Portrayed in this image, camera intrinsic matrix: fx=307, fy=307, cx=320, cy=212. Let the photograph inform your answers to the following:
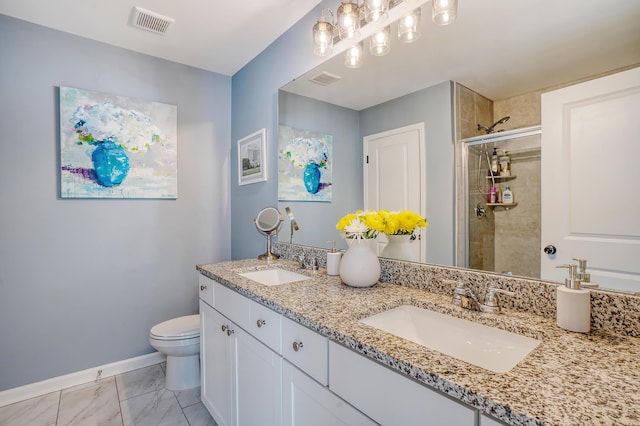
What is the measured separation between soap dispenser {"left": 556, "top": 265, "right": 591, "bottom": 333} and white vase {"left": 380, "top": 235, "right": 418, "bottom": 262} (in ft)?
1.81

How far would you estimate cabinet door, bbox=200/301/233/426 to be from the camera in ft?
4.87

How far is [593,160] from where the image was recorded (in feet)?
2.84

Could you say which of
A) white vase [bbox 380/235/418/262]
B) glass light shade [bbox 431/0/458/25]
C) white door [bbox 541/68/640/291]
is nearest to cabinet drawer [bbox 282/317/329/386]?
white vase [bbox 380/235/418/262]

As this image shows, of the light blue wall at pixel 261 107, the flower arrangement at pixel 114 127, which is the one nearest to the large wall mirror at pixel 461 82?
the light blue wall at pixel 261 107

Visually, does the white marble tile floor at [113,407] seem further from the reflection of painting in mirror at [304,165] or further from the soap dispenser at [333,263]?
the reflection of painting in mirror at [304,165]

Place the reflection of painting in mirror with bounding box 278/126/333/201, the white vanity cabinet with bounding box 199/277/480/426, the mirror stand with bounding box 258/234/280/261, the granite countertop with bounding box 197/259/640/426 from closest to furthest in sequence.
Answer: the granite countertop with bounding box 197/259/640/426 → the white vanity cabinet with bounding box 199/277/480/426 → the reflection of painting in mirror with bounding box 278/126/333/201 → the mirror stand with bounding box 258/234/280/261

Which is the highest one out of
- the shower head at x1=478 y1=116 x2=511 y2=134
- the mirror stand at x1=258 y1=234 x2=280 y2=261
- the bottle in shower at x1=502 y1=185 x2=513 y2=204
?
the shower head at x1=478 y1=116 x2=511 y2=134

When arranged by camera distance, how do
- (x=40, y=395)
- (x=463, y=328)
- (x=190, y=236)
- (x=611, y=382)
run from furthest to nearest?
(x=190, y=236)
(x=40, y=395)
(x=463, y=328)
(x=611, y=382)

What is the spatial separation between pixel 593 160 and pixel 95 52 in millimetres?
2891

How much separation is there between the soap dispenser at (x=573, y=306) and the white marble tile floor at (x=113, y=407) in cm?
179

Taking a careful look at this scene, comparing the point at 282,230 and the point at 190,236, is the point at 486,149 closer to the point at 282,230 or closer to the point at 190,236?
the point at 282,230

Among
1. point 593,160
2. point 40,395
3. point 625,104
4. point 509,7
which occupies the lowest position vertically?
point 40,395

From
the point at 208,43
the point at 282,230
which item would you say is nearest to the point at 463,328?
the point at 282,230

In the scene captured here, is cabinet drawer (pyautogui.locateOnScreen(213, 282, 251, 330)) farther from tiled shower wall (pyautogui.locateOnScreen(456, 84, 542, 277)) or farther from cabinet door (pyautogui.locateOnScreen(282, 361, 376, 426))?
tiled shower wall (pyautogui.locateOnScreen(456, 84, 542, 277))
